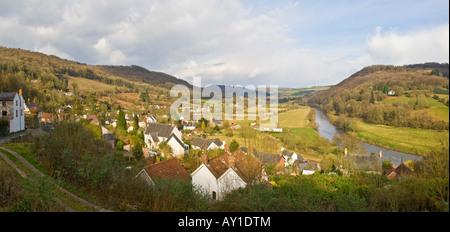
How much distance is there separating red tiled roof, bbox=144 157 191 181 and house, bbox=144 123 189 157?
439 inches

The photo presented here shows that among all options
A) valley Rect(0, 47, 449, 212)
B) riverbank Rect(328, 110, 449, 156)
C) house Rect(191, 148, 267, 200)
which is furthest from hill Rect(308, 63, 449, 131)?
house Rect(191, 148, 267, 200)

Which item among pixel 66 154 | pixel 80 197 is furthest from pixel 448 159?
pixel 66 154

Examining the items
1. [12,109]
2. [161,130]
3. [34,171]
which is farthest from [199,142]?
[34,171]

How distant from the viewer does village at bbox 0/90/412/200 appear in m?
7.69

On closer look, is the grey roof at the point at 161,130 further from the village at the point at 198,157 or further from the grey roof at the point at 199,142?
the grey roof at the point at 199,142

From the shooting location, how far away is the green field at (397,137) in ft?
84.1

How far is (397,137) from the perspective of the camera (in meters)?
29.9

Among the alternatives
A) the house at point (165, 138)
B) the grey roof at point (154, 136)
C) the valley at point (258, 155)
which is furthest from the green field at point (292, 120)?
the grey roof at point (154, 136)

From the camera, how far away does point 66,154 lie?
766 centimetres

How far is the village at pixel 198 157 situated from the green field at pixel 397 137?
27.1 feet

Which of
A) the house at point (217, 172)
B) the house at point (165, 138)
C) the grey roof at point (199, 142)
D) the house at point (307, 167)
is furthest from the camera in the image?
the grey roof at point (199, 142)

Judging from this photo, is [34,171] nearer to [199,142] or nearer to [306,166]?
[199,142]
